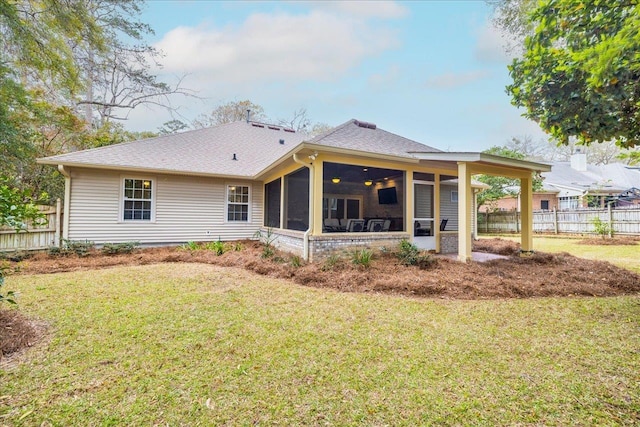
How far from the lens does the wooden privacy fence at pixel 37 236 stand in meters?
7.66

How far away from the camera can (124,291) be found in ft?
16.1

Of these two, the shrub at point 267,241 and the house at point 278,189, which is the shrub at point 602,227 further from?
the shrub at point 267,241

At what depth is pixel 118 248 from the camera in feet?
28.3

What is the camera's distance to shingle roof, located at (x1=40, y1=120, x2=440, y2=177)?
26.0 ft

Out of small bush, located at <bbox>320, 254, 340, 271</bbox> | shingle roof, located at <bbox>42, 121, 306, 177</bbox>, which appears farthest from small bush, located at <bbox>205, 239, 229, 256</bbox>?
small bush, located at <bbox>320, 254, 340, 271</bbox>

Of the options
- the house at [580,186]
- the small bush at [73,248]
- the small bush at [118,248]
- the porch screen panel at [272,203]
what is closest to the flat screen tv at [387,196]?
the porch screen panel at [272,203]

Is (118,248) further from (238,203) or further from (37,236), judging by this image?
(238,203)

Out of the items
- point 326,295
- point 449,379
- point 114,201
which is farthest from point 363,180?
point 449,379

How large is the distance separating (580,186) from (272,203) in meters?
25.3

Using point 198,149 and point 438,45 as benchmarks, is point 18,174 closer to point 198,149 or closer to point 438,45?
point 198,149

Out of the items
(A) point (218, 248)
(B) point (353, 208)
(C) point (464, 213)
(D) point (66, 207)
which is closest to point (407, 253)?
(C) point (464, 213)

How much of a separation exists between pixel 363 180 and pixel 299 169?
4621mm

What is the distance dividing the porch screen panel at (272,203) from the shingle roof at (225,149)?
2.54 feet

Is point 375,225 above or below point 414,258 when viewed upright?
above
